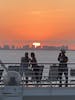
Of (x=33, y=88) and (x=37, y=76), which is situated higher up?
(x=37, y=76)

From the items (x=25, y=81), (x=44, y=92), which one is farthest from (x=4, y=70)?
(x=44, y=92)

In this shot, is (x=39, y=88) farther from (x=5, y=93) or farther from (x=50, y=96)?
(x=5, y=93)

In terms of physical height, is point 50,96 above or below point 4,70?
below

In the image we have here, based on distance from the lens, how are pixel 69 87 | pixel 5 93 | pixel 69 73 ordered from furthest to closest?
pixel 69 73, pixel 69 87, pixel 5 93

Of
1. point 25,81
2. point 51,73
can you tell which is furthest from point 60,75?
point 25,81

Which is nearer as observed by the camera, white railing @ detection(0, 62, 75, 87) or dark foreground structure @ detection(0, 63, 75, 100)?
dark foreground structure @ detection(0, 63, 75, 100)

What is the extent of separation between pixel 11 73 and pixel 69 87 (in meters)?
1.66

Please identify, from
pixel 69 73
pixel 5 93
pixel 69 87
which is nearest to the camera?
pixel 5 93

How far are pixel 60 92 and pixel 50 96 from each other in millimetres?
298

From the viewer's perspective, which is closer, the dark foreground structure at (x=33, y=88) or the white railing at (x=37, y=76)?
the dark foreground structure at (x=33, y=88)

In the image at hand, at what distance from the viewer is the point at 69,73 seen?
1252 cm

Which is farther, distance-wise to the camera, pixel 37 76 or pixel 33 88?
pixel 37 76

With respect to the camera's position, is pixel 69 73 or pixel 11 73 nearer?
pixel 11 73

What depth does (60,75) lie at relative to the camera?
11.8 m
